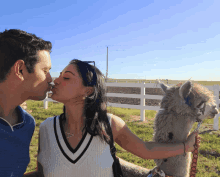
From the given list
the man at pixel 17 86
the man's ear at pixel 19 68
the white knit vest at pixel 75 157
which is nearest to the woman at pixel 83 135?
the white knit vest at pixel 75 157

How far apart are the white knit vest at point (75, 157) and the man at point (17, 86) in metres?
0.16

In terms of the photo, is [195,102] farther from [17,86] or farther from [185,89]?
[17,86]

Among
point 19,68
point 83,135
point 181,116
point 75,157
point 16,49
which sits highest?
point 16,49

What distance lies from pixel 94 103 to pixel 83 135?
272 mm

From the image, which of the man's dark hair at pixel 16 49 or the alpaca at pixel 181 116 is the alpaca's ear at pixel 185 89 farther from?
the man's dark hair at pixel 16 49

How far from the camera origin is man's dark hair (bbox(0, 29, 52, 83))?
116 centimetres

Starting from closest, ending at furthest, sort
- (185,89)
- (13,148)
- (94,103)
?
(13,148), (185,89), (94,103)

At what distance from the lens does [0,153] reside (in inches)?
43.0

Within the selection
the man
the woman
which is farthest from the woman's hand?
the man

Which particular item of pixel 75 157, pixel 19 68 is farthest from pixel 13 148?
pixel 19 68

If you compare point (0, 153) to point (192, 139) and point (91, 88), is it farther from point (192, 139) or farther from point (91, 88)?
point (192, 139)

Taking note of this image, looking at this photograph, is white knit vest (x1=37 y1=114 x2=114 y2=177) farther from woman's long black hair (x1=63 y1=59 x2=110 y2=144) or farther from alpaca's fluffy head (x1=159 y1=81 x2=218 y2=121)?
alpaca's fluffy head (x1=159 y1=81 x2=218 y2=121)

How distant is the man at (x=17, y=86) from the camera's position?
44.7 inches

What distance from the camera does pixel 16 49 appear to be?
117 centimetres
